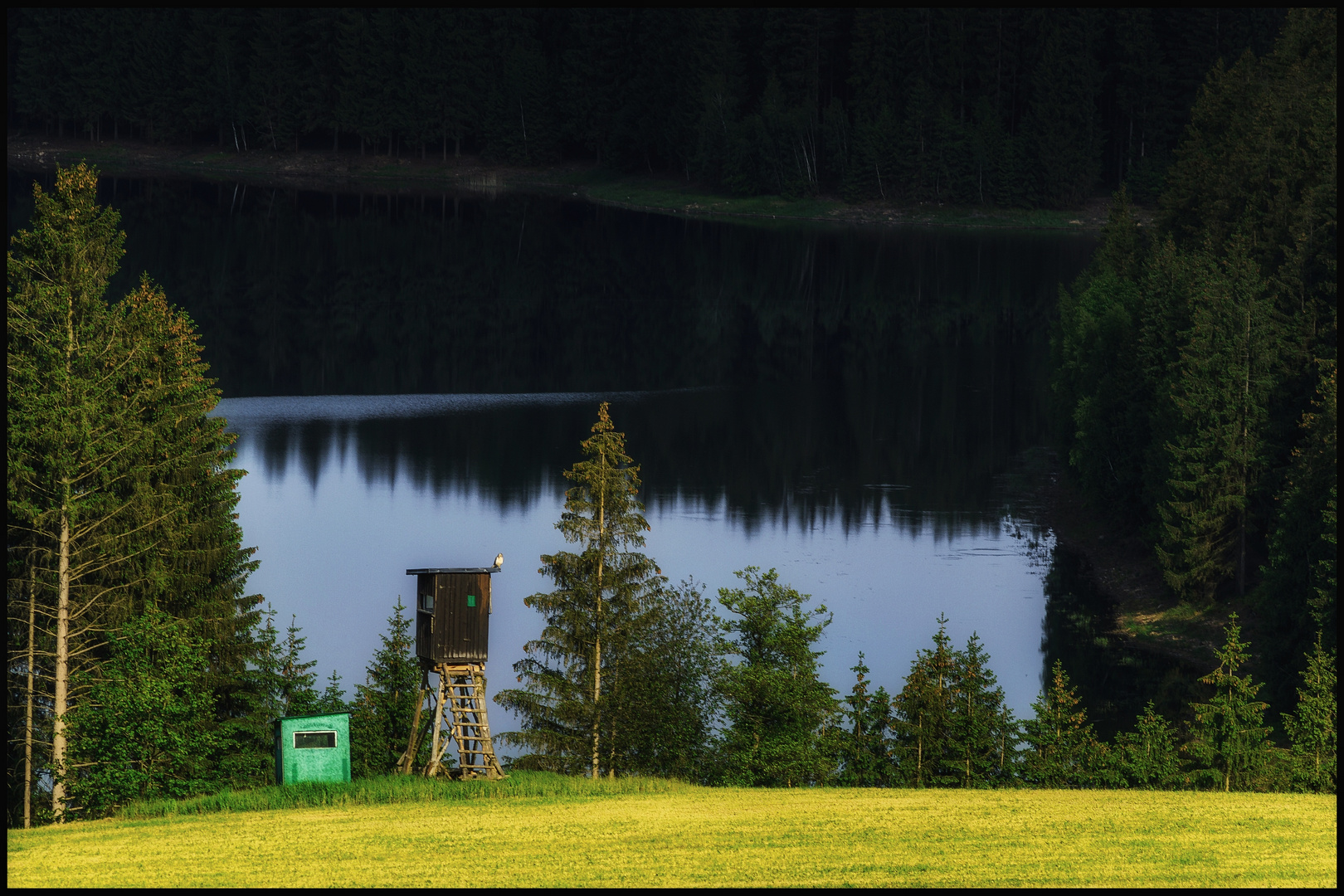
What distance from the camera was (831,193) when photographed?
18750cm

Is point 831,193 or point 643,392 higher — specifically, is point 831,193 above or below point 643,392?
above

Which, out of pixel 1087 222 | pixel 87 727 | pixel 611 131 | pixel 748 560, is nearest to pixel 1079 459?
pixel 748 560

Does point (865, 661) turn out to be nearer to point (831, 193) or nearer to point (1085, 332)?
point (1085, 332)

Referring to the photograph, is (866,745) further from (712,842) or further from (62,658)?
(62,658)

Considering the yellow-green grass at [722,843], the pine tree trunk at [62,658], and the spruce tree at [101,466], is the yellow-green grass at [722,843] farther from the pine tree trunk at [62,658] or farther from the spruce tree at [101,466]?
the spruce tree at [101,466]

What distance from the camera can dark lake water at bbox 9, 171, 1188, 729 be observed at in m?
62.0

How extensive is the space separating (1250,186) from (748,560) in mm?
28947

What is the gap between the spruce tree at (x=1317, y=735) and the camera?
38.4 metres

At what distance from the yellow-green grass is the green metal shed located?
2.90 meters

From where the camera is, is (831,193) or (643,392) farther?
(831,193)

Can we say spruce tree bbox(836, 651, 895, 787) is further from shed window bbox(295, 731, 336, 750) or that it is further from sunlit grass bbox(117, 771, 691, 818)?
shed window bbox(295, 731, 336, 750)

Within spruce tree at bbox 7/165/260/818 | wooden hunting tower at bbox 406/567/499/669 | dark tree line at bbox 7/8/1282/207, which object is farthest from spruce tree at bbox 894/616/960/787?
dark tree line at bbox 7/8/1282/207

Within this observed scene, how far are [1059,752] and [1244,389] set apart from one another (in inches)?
911

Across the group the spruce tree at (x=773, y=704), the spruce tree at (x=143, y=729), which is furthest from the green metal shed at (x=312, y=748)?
the spruce tree at (x=773, y=704)
